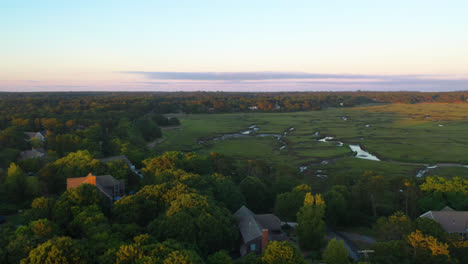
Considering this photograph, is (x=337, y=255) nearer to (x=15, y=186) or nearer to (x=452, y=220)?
(x=452, y=220)

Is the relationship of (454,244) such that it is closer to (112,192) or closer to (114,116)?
(112,192)

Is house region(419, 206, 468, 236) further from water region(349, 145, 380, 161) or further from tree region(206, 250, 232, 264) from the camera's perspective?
water region(349, 145, 380, 161)

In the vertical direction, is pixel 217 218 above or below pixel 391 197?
above

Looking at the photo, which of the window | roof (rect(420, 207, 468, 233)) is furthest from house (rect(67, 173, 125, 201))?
roof (rect(420, 207, 468, 233))

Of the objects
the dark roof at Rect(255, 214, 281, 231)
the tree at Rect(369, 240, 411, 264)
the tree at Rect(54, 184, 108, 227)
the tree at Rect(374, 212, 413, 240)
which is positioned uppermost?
the tree at Rect(54, 184, 108, 227)

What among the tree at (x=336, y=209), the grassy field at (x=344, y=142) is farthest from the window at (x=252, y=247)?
the grassy field at (x=344, y=142)

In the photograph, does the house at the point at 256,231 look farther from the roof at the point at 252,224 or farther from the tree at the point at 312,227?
the tree at the point at 312,227

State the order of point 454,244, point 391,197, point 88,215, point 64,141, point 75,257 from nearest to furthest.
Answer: point 75,257 → point 454,244 → point 88,215 → point 391,197 → point 64,141

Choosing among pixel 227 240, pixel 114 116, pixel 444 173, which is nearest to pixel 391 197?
pixel 444 173
